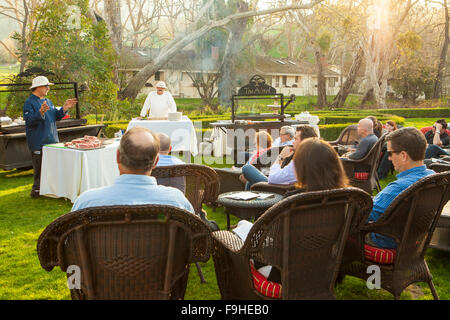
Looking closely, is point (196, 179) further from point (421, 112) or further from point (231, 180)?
point (421, 112)

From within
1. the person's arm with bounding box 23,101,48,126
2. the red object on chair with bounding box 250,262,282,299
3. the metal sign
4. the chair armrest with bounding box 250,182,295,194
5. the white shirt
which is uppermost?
the metal sign

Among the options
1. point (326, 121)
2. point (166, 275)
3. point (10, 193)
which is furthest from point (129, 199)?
point (326, 121)

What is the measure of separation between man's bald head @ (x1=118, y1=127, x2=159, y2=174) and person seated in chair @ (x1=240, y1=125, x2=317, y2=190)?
2.20 metres

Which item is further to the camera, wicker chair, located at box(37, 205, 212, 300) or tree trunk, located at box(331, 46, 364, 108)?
tree trunk, located at box(331, 46, 364, 108)

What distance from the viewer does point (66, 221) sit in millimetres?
1793

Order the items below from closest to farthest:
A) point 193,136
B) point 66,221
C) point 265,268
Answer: point 66,221
point 265,268
point 193,136

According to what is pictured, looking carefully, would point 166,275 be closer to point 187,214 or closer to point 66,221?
point 187,214

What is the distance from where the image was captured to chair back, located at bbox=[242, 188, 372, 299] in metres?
2.06

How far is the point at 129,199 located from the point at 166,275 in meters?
0.42

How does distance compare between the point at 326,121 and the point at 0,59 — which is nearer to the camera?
the point at 326,121

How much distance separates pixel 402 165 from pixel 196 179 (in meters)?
1.60

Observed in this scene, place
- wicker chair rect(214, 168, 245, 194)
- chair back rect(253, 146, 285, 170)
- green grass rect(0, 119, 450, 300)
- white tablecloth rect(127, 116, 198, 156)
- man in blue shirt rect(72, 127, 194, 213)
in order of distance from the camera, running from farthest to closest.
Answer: white tablecloth rect(127, 116, 198, 156) < chair back rect(253, 146, 285, 170) < wicker chair rect(214, 168, 245, 194) < green grass rect(0, 119, 450, 300) < man in blue shirt rect(72, 127, 194, 213)

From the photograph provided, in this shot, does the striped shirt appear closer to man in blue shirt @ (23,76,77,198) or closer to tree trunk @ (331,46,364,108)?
man in blue shirt @ (23,76,77,198)

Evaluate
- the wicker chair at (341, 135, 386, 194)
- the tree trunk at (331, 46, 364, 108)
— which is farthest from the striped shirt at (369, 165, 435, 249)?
the tree trunk at (331, 46, 364, 108)
